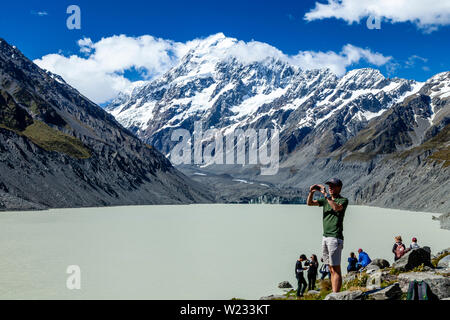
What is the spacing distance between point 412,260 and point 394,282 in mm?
5015

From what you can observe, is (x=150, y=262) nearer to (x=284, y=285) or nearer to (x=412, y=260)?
(x=284, y=285)

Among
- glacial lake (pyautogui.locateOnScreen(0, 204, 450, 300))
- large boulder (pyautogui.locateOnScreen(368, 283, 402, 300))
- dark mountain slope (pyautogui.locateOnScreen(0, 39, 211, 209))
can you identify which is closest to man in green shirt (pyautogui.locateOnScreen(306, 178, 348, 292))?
large boulder (pyautogui.locateOnScreen(368, 283, 402, 300))

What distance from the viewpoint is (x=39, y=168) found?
137m

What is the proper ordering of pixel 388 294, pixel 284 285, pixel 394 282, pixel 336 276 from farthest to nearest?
pixel 284 285 → pixel 394 282 → pixel 388 294 → pixel 336 276

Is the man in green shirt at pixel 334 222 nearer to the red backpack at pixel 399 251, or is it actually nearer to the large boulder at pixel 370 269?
the large boulder at pixel 370 269

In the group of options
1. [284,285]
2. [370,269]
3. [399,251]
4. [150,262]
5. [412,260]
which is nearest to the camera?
[412,260]

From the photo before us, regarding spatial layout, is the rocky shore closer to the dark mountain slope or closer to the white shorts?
the white shorts

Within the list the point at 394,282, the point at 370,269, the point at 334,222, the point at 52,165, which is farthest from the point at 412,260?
the point at 52,165

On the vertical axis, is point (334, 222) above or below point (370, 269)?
above

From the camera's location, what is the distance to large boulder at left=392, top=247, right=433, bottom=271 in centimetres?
2162

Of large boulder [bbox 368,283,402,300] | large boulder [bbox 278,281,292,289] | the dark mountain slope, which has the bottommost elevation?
large boulder [bbox 278,281,292,289]

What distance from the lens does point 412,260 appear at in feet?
72.2

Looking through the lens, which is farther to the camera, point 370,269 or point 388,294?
point 370,269
